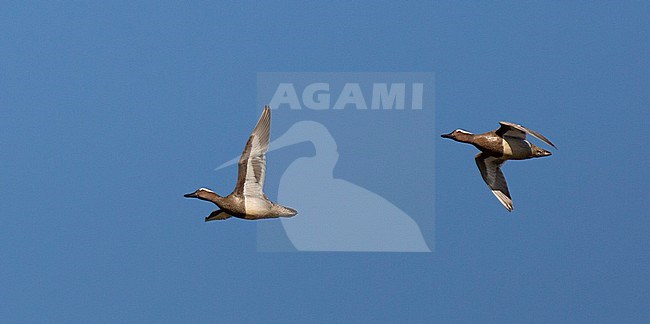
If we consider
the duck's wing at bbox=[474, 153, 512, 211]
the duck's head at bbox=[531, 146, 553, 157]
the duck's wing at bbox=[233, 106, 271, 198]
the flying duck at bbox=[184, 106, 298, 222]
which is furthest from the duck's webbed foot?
the duck's head at bbox=[531, 146, 553, 157]

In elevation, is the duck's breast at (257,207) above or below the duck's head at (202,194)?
below

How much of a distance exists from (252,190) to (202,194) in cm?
73

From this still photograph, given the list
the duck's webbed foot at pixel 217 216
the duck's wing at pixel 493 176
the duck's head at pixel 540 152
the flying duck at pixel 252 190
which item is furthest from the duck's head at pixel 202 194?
the duck's head at pixel 540 152

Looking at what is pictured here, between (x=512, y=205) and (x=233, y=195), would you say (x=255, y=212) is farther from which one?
(x=512, y=205)

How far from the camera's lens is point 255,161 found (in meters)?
17.4

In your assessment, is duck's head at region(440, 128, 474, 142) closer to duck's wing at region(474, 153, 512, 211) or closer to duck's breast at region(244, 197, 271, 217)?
duck's wing at region(474, 153, 512, 211)

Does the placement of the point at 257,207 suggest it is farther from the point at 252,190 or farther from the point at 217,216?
the point at 217,216

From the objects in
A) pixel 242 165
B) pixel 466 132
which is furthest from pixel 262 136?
pixel 466 132

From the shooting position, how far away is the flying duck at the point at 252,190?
17203 mm

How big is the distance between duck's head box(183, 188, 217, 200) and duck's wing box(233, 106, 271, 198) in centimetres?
37

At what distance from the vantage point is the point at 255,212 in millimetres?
17203

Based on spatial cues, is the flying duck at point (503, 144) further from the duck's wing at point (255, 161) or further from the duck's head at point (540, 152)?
the duck's wing at point (255, 161)

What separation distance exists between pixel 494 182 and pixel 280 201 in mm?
3131

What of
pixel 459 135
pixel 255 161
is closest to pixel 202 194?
pixel 255 161
